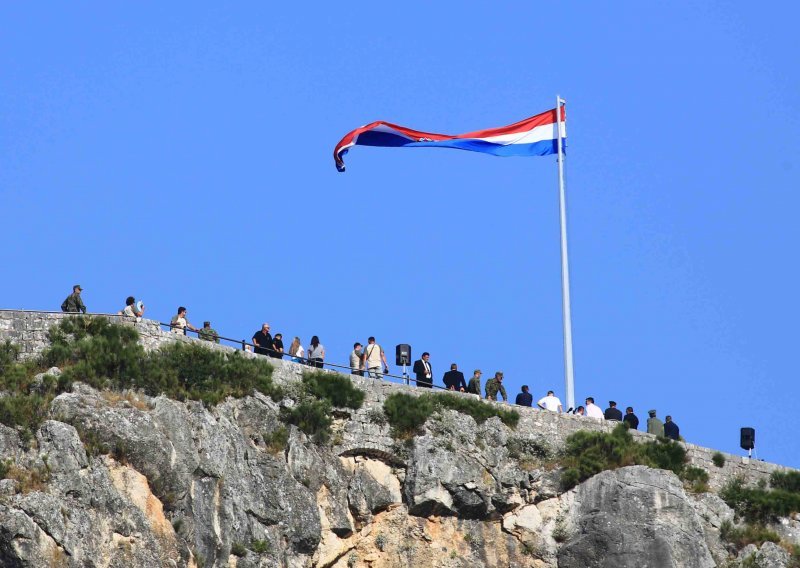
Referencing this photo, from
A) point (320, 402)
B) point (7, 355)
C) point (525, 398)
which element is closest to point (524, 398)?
point (525, 398)

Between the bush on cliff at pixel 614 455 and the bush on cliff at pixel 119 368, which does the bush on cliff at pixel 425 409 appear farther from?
the bush on cliff at pixel 119 368

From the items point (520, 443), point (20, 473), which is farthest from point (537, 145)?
point (20, 473)

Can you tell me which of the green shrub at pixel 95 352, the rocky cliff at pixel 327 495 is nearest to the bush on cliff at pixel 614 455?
the rocky cliff at pixel 327 495

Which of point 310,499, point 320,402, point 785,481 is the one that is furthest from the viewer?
point 785,481

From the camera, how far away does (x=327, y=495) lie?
60281 millimetres

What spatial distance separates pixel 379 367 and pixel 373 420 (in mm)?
2417

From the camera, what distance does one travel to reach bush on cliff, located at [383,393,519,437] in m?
62.3

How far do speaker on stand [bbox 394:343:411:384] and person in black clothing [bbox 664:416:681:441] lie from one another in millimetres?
7768

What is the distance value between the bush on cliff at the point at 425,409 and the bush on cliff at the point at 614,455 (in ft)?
6.22

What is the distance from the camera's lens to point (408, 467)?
61594 mm

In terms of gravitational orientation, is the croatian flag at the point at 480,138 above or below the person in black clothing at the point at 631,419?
above

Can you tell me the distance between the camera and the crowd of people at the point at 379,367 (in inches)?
2420

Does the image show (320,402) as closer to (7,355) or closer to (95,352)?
(95,352)

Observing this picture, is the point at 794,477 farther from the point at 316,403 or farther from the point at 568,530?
the point at 316,403
